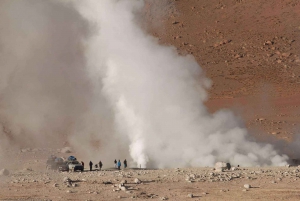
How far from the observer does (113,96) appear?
33.5 metres

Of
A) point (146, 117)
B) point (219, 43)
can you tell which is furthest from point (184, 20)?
point (146, 117)

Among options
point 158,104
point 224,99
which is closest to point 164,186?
point 158,104

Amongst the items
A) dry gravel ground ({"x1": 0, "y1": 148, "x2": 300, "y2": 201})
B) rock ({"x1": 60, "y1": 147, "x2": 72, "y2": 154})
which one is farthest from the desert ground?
rock ({"x1": 60, "y1": 147, "x2": 72, "y2": 154})

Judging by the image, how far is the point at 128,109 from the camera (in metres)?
32.6

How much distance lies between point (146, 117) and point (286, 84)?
4260cm

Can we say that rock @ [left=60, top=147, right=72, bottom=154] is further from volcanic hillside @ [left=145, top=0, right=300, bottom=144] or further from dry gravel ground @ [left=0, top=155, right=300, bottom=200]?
dry gravel ground @ [left=0, top=155, right=300, bottom=200]

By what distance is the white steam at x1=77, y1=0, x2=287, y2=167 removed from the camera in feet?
97.7

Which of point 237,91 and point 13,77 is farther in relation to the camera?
point 237,91

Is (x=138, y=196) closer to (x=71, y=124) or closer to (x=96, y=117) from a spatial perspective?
(x=96, y=117)

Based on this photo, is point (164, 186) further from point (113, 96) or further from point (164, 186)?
point (113, 96)

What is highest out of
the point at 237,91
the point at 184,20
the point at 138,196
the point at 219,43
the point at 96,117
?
the point at 184,20

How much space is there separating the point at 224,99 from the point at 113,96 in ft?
115

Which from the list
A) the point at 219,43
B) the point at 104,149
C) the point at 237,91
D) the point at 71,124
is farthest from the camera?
the point at 219,43

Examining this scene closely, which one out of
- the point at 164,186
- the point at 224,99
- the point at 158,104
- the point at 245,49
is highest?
the point at 245,49
